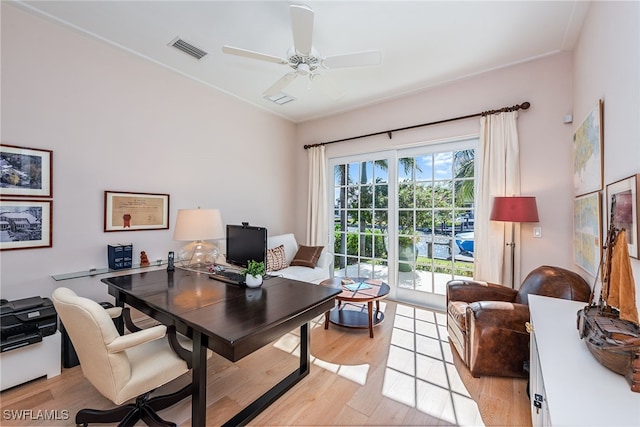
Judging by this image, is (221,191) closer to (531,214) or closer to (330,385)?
(330,385)

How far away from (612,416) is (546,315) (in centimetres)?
94

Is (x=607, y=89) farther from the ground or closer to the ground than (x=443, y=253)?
farther from the ground

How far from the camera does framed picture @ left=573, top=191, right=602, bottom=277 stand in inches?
75.9

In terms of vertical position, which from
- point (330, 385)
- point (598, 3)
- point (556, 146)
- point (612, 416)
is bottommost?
point (330, 385)

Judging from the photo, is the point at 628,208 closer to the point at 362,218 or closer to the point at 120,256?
the point at 362,218

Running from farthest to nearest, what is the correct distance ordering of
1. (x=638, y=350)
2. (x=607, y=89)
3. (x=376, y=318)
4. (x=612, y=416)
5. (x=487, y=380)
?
(x=376, y=318) < (x=487, y=380) < (x=607, y=89) < (x=638, y=350) < (x=612, y=416)

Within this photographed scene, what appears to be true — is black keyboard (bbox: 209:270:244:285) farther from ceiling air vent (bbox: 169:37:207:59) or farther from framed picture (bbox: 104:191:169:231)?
ceiling air vent (bbox: 169:37:207:59)

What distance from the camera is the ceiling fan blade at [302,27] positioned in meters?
1.76

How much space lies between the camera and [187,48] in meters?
2.79

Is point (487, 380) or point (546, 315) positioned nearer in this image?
point (546, 315)

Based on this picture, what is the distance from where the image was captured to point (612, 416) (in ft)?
2.68

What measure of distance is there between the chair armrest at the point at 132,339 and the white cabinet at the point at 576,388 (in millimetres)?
1770

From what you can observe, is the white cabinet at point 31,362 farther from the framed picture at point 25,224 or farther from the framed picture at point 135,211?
the framed picture at point 135,211

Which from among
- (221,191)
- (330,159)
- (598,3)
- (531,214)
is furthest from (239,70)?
(531,214)
